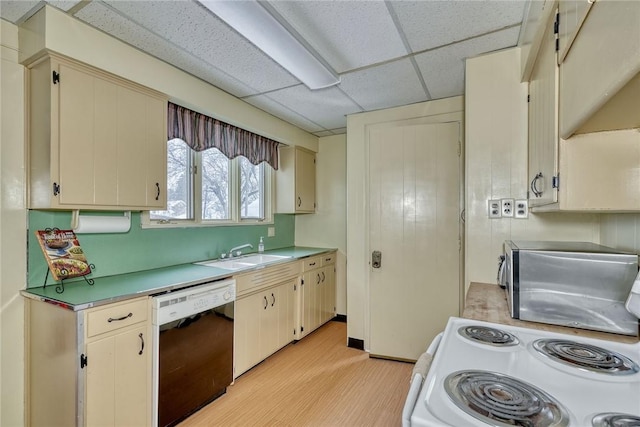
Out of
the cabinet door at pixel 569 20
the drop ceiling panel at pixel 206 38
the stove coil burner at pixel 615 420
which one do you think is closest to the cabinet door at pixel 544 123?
the cabinet door at pixel 569 20

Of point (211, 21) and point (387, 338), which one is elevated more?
point (211, 21)

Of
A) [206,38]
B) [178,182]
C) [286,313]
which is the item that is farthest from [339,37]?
[286,313]

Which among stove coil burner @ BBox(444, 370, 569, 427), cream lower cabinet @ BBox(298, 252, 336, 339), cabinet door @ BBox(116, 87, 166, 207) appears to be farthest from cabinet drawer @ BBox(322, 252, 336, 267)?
stove coil burner @ BBox(444, 370, 569, 427)

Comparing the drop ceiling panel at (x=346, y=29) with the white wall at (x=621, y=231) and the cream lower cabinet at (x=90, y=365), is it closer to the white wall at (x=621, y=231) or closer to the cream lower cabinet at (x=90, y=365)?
the white wall at (x=621, y=231)

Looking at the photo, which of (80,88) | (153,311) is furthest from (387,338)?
(80,88)

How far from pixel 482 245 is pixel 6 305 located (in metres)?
2.77

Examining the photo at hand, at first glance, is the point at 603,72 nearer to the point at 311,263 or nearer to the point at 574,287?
the point at 574,287

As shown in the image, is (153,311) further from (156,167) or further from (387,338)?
(387,338)

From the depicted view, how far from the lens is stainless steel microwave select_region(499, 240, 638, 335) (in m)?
1.17

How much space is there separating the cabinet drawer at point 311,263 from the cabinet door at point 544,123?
2.09 meters

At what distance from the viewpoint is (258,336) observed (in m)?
2.58

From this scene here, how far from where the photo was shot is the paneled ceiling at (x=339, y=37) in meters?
1.51

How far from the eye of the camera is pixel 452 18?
1.60m

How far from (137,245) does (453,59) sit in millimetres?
2560
